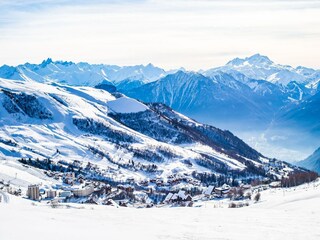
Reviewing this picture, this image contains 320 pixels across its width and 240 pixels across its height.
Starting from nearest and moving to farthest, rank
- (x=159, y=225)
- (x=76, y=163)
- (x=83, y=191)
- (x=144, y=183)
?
1. (x=159, y=225)
2. (x=83, y=191)
3. (x=144, y=183)
4. (x=76, y=163)

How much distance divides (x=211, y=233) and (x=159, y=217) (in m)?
9.44

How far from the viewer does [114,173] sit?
17862 cm

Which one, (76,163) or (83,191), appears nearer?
(83,191)

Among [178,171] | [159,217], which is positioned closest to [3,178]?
[178,171]

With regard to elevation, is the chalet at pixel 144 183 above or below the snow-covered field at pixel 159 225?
above

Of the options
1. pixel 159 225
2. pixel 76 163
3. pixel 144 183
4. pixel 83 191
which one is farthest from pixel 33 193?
pixel 159 225

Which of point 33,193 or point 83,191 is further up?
point 83,191

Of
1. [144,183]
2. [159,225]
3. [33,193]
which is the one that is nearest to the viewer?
[159,225]

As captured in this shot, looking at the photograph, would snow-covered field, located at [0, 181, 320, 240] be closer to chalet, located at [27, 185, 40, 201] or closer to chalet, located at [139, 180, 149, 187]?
chalet, located at [27, 185, 40, 201]

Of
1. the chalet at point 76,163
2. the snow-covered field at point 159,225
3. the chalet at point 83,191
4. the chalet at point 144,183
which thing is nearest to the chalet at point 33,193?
the chalet at point 83,191

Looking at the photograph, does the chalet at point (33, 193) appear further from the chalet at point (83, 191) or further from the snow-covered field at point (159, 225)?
the snow-covered field at point (159, 225)

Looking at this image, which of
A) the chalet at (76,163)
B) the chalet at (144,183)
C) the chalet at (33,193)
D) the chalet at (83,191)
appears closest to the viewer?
the chalet at (33,193)

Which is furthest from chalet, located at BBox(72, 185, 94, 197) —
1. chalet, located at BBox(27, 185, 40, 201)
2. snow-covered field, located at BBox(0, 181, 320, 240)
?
snow-covered field, located at BBox(0, 181, 320, 240)

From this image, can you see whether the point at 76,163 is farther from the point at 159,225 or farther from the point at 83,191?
the point at 159,225
